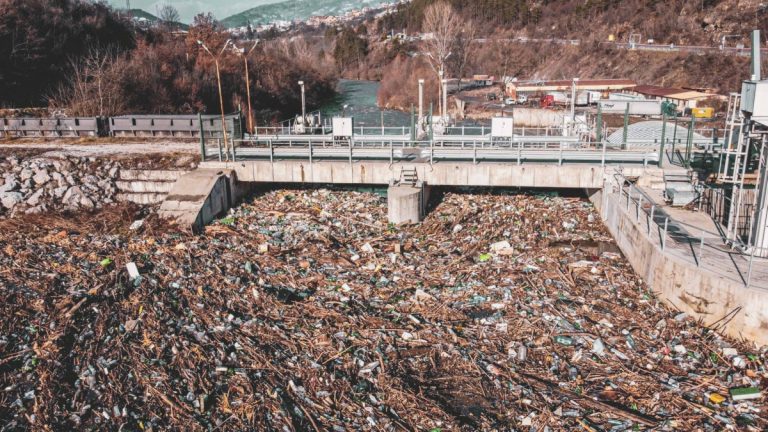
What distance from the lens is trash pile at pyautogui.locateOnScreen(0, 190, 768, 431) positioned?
9141 mm

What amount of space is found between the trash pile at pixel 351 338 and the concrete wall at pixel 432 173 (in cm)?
186

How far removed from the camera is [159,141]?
2400 centimetres

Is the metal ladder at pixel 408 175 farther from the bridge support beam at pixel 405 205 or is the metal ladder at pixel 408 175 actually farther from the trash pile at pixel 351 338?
the trash pile at pixel 351 338

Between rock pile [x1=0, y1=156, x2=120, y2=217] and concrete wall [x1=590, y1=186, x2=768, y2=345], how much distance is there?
15713 millimetres

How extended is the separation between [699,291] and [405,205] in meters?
8.50

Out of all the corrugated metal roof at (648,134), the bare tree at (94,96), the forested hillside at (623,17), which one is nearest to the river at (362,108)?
the bare tree at (94,96)

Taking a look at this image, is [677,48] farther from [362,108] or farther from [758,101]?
[758,101]

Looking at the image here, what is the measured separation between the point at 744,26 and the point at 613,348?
69.3 metres

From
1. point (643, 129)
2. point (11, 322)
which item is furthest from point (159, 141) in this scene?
point (643, 129)

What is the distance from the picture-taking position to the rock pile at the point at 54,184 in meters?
18.7

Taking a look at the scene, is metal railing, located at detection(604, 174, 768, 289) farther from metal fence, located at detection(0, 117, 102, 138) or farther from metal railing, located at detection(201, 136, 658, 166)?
metal fence, located at detection(0, 117, 102, 138)

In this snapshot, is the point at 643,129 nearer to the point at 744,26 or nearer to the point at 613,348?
the point at 613,348

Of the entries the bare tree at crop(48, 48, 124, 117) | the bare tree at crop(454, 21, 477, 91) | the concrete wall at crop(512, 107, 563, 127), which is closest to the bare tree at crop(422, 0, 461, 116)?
the bare tree at crop(454, 21, 477, 91)

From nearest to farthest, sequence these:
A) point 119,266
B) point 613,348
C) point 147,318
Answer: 1. point 613,348
2. point 147,318
3. point 119,266
